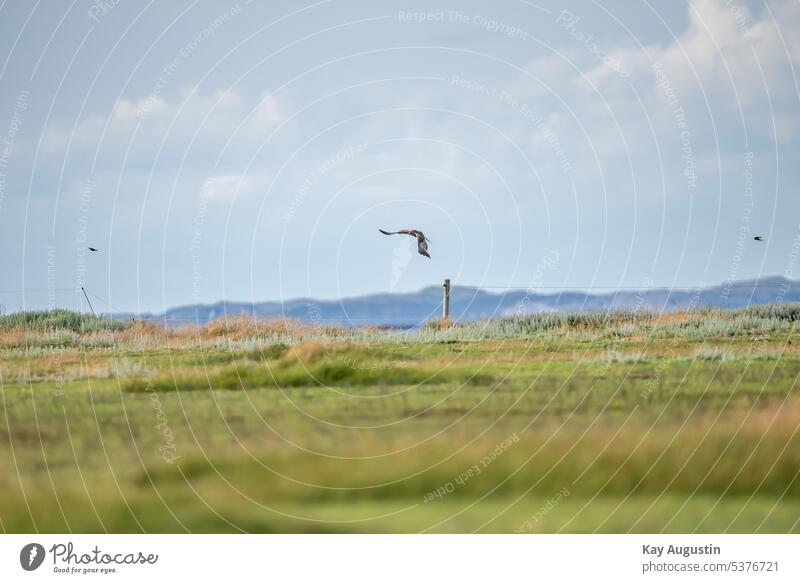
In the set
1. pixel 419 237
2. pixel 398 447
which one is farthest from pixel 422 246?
pixel 398 447

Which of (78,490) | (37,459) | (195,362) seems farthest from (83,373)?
(78,490)

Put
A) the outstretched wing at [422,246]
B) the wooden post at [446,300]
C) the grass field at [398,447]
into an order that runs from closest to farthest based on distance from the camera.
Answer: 1. the grass field at [398,447]
2. the outstretched wing at [422,246]
3. the wooden post at [446,300]

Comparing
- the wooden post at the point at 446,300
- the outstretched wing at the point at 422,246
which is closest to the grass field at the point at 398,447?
the outstretched wing at the point at 422,246

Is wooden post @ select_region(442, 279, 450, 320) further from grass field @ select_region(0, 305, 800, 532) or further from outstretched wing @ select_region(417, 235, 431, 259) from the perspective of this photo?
grass field @ select_region(0, 305, 800, 532)

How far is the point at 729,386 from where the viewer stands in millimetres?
15188

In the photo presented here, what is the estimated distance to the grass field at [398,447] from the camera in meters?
10.9

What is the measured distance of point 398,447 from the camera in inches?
458

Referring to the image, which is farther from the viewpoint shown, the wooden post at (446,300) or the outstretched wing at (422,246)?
the wooden post at (446,300)

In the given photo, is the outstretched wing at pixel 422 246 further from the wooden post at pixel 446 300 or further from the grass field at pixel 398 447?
the wooden post at pixel 446 300

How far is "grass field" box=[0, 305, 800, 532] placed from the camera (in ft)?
35.7

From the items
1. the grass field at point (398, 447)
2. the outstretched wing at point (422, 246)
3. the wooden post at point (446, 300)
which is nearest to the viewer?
the grass field at point (398, 447)

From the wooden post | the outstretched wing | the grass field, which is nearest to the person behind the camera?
the grass field

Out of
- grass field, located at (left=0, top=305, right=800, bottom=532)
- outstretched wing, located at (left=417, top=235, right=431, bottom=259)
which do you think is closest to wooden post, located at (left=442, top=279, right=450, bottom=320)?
outstretched wing, located at (left=417, top=235, right=431, bottom=259)
